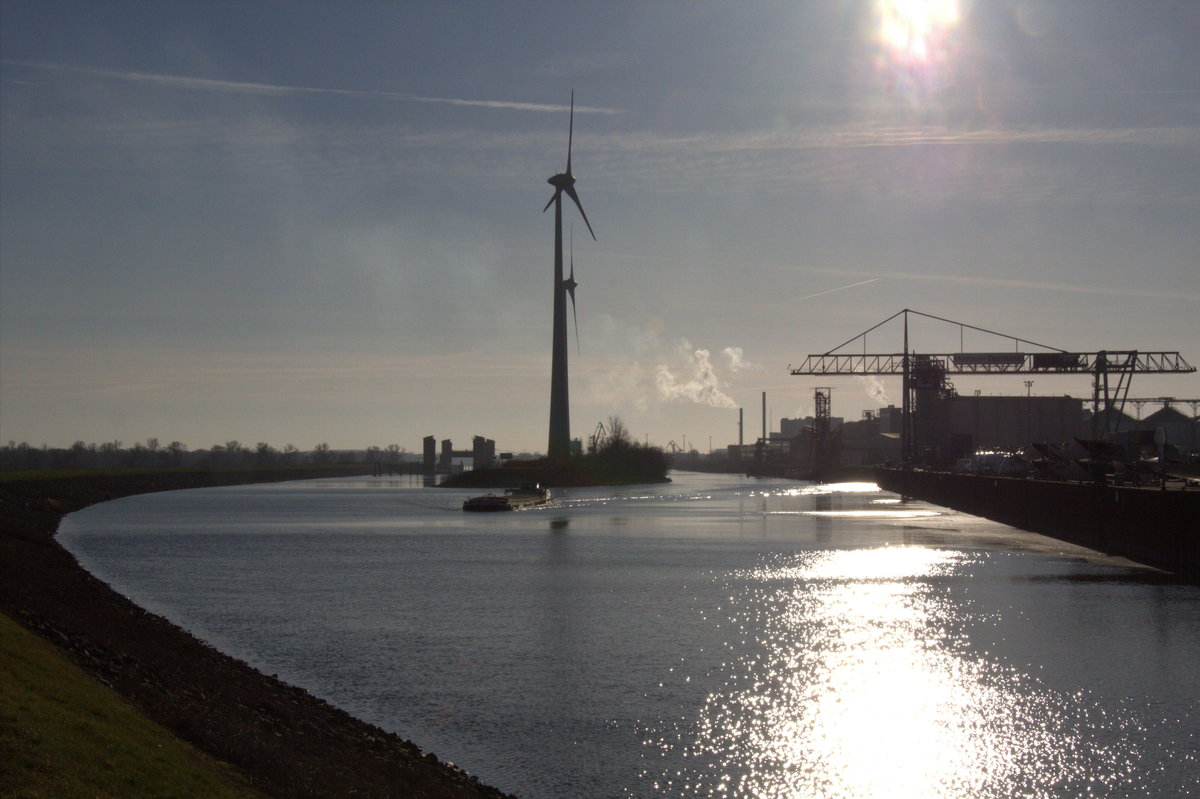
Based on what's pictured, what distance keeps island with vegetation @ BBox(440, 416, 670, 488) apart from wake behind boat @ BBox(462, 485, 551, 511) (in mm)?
7041

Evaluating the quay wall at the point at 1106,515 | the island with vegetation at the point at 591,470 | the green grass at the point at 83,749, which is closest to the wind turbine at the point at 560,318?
the island with vegetation at the point at 591,470

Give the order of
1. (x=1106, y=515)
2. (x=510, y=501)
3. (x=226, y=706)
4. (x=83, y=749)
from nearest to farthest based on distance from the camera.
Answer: (x=83, y=749) → (x=226, y=706) → (x=1106, y=515) → (x=510, y=501)

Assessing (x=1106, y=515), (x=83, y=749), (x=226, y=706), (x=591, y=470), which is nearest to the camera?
(x=83, y=749)

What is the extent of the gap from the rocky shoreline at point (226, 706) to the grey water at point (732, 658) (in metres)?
0.94

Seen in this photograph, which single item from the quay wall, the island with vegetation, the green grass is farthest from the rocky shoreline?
the island with vegetation

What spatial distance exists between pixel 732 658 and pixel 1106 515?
101 ft

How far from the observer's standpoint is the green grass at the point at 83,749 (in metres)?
8.45

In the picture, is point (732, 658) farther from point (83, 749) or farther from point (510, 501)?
point (510, 501)

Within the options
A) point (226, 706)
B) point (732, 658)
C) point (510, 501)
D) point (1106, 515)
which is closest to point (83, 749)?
point (226, 706)

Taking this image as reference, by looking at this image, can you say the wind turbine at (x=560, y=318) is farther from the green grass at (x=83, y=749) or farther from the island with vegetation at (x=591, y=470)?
the green grass at (x=83, y=749)

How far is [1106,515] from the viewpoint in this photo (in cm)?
4591

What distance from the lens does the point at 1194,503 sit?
118 ft

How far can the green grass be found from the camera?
27.7 feet

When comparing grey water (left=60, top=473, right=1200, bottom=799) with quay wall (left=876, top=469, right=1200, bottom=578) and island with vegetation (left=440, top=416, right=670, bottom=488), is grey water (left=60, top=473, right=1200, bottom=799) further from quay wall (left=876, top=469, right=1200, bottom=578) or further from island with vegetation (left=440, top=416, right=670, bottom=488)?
island with vegetation (left=440, top=416, right=670, bottom=488)
